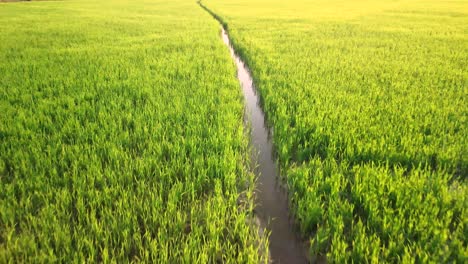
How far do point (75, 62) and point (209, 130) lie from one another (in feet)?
16.5

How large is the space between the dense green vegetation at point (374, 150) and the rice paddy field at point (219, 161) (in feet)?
0.06

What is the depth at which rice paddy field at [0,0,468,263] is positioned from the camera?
2.01 metres

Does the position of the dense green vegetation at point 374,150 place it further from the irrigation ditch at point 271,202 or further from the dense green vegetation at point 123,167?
the dense green vegetation at point 123,167

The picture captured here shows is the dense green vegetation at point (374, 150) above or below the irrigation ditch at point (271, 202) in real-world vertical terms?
above

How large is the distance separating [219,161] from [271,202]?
2.26ft

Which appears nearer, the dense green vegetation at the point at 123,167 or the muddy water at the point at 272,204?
the dense green vegetation at the point at 123,167

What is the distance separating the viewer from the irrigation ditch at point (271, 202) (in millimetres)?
2184

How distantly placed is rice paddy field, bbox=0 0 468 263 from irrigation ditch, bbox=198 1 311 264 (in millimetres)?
101

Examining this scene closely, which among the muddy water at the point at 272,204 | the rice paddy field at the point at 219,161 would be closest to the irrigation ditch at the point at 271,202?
the muddy water at the point at 272,204

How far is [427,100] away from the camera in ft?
14.3

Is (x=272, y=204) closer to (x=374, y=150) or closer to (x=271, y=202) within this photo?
(x=271, y=202)

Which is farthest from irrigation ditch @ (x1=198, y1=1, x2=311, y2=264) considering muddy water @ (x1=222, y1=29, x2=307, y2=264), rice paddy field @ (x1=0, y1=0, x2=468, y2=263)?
rice paddy field @ (x1=0, y1=0, x2=468, y2=263)

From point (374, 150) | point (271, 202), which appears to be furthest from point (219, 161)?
point (374, 150)

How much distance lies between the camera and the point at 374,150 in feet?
9.81
